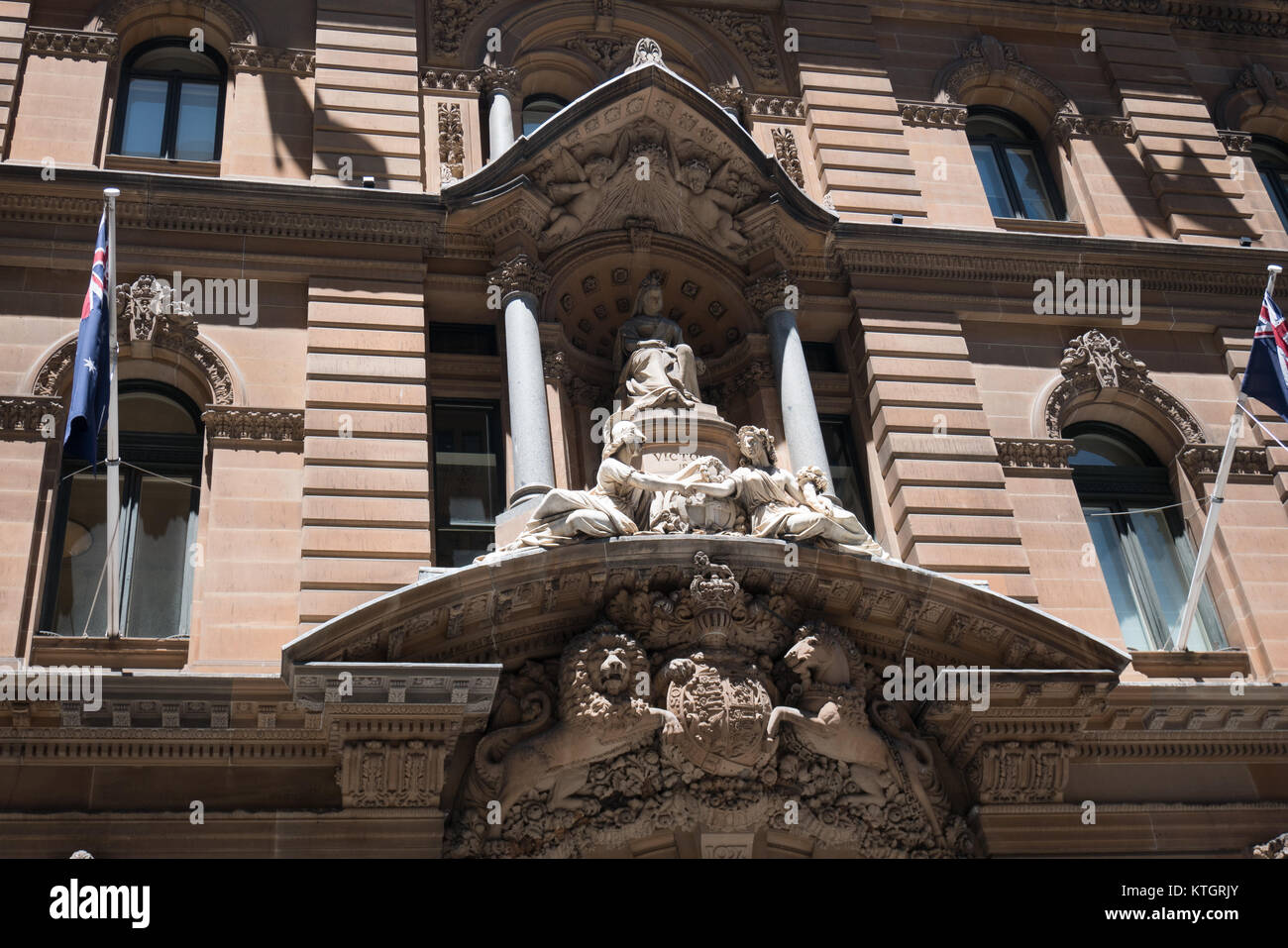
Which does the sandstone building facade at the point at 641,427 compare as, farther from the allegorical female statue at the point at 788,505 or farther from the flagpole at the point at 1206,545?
the flagpole at the point at 1206,545

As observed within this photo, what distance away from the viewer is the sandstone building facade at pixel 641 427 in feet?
45.8

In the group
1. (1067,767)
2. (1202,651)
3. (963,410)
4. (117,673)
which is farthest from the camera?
(963,410)

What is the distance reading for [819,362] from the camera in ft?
64.4

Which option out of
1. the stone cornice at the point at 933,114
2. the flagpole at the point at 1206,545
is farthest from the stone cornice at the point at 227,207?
the flagpole at the point at 1206,545

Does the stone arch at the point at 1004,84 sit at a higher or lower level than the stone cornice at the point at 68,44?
higher

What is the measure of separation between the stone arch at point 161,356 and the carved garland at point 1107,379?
10.4 metres

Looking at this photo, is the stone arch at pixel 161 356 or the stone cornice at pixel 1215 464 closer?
the stone arch at pixel 161 356

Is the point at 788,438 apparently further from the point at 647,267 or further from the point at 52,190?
the point at 52,190

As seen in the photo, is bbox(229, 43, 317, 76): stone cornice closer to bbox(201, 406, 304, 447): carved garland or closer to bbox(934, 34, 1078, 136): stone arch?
bbox(201, 406, 304, 447): carved garland

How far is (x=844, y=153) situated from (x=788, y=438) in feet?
17.9

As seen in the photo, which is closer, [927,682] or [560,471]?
[927,682]

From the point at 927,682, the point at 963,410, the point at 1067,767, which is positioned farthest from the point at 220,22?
the point at 1067,767

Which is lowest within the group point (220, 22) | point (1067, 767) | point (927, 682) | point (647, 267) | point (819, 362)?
point (1067, 767)

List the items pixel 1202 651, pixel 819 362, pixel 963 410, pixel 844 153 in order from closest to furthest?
pixel 1202 651 < pixel 963 410 < pixel 819 362 < pixel 844 153
